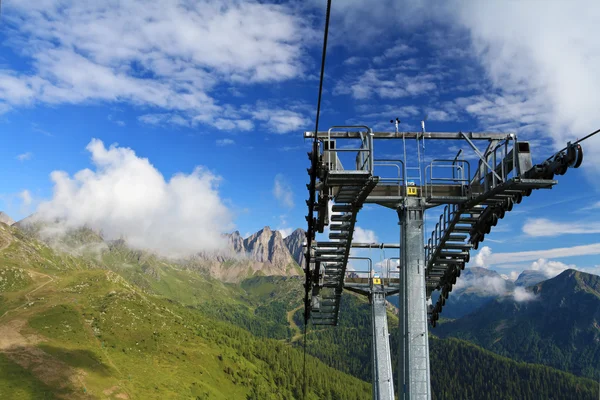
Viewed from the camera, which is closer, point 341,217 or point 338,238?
point 341,217

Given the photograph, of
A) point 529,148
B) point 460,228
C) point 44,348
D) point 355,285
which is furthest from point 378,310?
point 44,348

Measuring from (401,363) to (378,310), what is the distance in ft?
43.2

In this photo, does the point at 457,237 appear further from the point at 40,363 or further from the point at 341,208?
the point at 40,363

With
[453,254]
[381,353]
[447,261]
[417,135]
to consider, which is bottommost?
[381,353]

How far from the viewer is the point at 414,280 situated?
1833 cm

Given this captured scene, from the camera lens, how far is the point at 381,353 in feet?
96.6

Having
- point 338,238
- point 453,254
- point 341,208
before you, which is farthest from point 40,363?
point 341,208

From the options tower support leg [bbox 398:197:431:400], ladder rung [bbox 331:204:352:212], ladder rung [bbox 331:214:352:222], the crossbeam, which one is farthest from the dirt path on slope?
the crossbeam

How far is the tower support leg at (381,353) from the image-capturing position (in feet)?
92.6

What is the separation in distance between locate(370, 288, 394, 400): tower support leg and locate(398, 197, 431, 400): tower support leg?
1086 cm

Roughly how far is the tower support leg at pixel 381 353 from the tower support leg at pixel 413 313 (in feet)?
35.6

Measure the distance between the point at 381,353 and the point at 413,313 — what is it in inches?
503

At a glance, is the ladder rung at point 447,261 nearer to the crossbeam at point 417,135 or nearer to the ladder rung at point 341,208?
the ladder rung at point 341,208

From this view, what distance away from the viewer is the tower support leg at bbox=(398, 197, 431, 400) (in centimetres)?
1716
